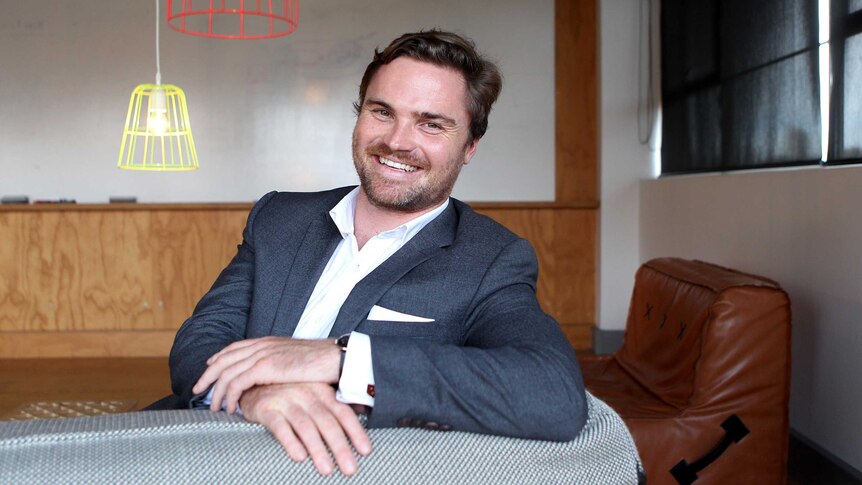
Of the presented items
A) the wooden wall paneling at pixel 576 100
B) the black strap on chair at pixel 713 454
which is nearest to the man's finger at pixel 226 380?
the black strap on chair at pixel 713 454

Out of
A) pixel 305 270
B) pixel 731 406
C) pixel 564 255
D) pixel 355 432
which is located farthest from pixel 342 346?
pixel 564 255

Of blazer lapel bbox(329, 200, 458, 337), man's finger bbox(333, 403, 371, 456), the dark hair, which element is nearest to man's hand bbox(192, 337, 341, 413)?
man's finger bbox(333, 403, 371, 456)

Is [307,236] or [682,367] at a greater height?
[307,236]

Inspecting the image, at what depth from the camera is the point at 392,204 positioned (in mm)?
1744

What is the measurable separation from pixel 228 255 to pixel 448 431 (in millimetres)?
4917

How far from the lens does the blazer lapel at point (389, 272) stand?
1.54 metres

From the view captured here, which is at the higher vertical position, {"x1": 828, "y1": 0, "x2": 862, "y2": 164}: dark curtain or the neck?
{"x1": 828, "y1": 0, "x2": 862, "y2": 164}: dark curtain

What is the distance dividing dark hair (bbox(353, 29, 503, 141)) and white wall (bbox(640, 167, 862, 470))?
1613mm

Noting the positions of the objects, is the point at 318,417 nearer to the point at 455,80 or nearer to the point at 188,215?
the point at 455,80

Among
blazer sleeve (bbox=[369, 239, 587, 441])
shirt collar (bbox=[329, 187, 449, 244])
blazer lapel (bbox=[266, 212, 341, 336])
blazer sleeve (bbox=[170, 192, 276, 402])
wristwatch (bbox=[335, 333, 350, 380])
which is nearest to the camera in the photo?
blazer sleeve (bbox=[369, 239, 587, 441])

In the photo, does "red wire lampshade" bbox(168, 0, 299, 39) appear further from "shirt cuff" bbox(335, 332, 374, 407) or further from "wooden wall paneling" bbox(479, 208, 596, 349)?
"shirt cuff" bbox(335, 332, 374, 407)

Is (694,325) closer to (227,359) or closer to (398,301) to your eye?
(398,301)

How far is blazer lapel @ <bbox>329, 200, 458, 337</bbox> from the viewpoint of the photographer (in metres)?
1.54

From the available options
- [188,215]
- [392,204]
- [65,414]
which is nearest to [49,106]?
[188,215]
